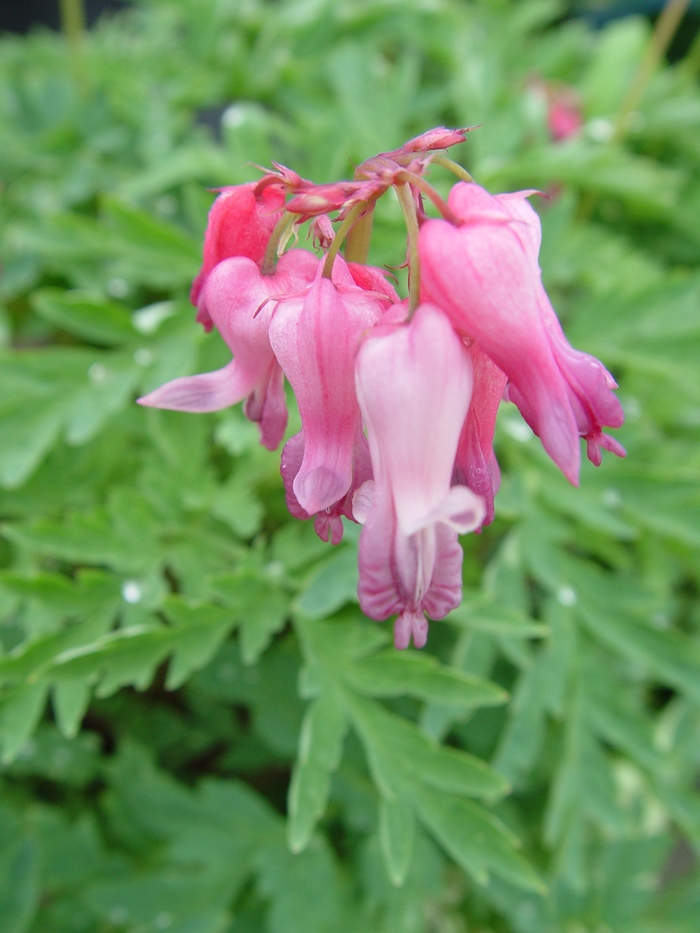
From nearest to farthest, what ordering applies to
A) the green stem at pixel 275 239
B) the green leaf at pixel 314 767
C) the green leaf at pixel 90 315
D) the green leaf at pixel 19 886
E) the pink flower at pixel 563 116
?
the green stem at pixel 275 239
the green leaf at pixel 314 767
the green leaf at pixel 19 886
the green leaf at pixel 90 315
the pink flower at pixel 563 116

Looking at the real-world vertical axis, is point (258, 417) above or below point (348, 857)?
above

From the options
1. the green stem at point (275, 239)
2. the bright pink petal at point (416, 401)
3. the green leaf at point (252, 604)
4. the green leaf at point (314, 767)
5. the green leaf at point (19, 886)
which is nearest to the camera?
the bright pink petal at point (416, 401)

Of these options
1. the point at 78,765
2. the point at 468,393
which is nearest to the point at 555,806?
the point at 78,765

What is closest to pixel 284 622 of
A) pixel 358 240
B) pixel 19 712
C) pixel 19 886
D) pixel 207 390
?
pixel 19 712

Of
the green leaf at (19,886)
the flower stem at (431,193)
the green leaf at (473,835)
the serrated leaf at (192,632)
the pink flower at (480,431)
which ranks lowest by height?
the green leaf at (19,886)

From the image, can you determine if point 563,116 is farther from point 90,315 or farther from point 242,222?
point 242,222

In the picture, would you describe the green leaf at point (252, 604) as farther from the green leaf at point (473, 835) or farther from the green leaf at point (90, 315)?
the green leaf at point (90, 315)

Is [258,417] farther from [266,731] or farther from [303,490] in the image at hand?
[266,731]

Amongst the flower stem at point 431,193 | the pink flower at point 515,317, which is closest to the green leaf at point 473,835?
the pink flower at point 515,317
